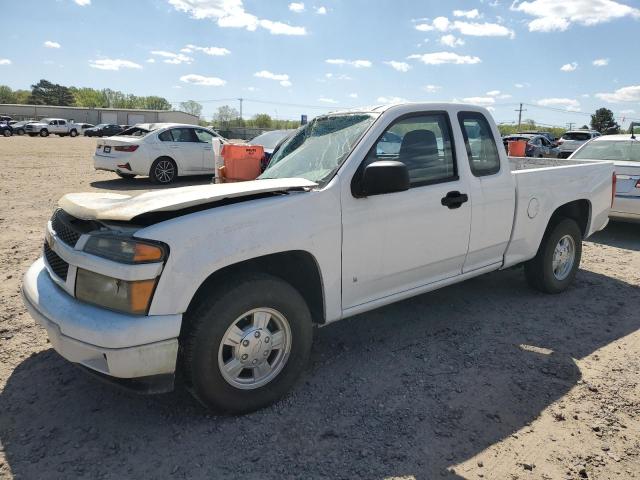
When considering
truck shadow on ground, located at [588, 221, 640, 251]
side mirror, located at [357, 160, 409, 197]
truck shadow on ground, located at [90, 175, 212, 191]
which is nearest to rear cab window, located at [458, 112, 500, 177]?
side mirror, located at [357, 160, 409, 197]

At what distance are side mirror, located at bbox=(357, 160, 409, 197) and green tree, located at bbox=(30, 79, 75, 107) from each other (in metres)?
136

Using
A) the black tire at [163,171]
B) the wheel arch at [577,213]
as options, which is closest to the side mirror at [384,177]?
the wheel arch at [577,213]

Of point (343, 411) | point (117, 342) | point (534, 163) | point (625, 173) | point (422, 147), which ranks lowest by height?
point (343, 411)

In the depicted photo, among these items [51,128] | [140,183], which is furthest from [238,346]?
[51,128]

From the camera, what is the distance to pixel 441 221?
12.7ft

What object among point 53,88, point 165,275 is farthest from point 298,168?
point 53,88

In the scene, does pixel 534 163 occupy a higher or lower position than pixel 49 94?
lower

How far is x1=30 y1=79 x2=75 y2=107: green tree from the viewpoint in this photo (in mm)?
118438

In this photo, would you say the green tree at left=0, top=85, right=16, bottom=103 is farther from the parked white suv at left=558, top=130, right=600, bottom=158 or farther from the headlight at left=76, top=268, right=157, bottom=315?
the headlight at left=76, top=268, right=157, bottom=315

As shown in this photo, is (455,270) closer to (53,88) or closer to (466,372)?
(466,372)

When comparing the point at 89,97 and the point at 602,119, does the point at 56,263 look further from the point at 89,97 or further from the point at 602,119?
the point at 89,97

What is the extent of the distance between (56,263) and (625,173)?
806 centimetres

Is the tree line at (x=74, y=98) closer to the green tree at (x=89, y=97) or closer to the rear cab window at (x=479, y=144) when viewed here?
the green tree at (x=89, y=97)

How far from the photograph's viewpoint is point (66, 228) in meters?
3.16
